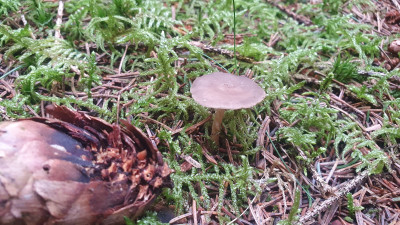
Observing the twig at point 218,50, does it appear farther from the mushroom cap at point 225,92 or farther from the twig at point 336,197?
the twig at point 336,197

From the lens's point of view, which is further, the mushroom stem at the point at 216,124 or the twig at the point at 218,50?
the twig at the point at 218,50

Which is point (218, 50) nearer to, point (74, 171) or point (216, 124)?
point (216, 124)

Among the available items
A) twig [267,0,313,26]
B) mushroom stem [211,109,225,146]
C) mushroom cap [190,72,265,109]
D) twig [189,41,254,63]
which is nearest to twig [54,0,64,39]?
twig [189,41,254,63]

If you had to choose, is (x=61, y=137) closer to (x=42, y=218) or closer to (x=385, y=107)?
(x=42, y=218)

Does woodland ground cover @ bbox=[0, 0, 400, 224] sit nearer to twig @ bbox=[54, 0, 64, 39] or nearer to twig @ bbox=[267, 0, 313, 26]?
twig @ bbox=[54, 0, 64, 39]

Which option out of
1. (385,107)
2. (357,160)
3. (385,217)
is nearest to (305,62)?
(385,107)

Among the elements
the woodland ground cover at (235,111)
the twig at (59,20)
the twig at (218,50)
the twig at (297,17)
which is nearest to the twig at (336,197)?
the woodland ground cover at (235,111)

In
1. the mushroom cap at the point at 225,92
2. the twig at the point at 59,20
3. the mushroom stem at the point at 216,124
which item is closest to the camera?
the mushroom cap at the point at 225,92
